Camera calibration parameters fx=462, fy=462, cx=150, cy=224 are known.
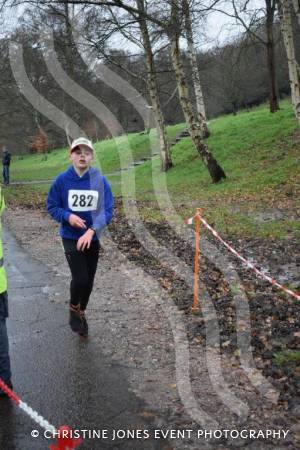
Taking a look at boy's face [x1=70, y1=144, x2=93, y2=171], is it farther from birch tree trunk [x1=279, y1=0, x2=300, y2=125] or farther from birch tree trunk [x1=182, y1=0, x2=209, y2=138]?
birch tree trunk [x1=182, y1=0, x2=209, y2=138]

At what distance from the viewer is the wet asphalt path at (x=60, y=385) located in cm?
368

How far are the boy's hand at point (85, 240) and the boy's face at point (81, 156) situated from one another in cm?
77

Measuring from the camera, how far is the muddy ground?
3.97 meters

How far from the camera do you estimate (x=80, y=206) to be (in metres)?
5.45

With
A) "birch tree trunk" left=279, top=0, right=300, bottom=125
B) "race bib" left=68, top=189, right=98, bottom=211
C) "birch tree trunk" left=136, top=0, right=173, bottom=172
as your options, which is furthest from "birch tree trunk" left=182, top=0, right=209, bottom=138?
"race bib" left=68, top=189, right=98, bottom=211

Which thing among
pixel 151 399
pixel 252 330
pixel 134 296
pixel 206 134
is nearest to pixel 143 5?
pixel 206 134

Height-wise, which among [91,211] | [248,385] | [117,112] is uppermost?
[117,112]

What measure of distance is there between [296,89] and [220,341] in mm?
12529

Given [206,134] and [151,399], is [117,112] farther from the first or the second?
[151,399]

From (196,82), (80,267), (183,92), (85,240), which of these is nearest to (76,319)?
(80,267)

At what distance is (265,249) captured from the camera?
944 cm

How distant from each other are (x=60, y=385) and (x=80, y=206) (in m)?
2.02

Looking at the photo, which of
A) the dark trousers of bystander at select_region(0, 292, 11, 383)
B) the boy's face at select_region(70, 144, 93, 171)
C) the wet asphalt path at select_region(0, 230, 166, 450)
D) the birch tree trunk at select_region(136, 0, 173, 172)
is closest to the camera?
the wet asphalt path at select_region(0, 230, 166, 450)

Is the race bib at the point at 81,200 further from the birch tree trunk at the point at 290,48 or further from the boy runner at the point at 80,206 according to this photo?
the birch tree trunk at the point at 290,48
